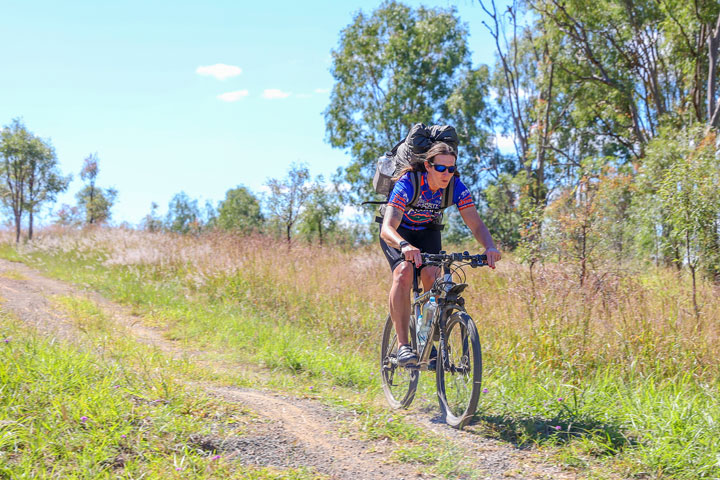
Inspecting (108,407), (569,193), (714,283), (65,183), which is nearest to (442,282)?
(108,407)

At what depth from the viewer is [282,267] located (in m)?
9.20

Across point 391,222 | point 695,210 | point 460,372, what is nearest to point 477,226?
point 391,222

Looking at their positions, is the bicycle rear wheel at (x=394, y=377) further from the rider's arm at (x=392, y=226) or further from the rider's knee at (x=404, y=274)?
the rider's arm at (x=392, y=226)

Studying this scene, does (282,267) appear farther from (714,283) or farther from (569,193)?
(714,283)

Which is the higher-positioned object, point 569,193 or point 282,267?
point 569,193

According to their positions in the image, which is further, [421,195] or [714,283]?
[714,283]

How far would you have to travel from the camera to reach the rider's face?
400 cm

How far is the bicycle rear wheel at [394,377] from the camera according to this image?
445 centimetres

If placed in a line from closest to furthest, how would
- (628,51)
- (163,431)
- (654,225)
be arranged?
1. (163,431)
2. (654,225)
3. (628,51)

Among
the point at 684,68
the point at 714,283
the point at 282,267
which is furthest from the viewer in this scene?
the point at 684,68

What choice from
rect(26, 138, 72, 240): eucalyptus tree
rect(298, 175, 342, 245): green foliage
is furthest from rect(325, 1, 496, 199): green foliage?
rect(26, 138, 72, 240): eucalyptus tree

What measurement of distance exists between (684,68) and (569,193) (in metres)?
13.6

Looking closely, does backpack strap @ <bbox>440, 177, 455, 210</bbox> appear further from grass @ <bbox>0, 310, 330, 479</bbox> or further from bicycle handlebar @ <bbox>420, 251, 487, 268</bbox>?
grass @ <bbox>0, 310, 330, 479</bbox>

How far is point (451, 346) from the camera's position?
12.9 feet
